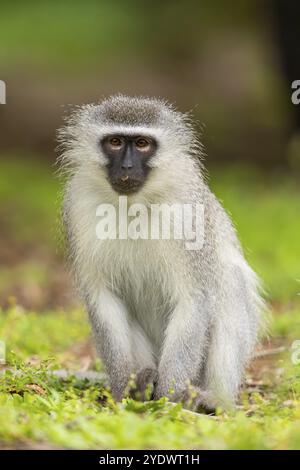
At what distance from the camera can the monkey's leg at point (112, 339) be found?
253 inches

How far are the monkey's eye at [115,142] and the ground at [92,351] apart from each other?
143 cm

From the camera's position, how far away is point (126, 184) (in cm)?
629

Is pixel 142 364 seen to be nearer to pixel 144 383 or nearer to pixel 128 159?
pixel 144 383

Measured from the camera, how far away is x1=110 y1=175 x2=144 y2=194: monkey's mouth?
6.25 m

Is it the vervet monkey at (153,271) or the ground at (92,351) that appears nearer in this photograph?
the ground at (92,351)

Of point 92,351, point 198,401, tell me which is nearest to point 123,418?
point 198,401

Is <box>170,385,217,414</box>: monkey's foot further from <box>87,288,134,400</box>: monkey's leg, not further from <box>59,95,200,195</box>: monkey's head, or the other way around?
<box>59,95,200,195</box>: monkey's head

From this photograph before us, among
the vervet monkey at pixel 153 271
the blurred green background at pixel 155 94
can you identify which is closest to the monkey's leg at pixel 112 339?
the vervet monkey at pixel 153 271

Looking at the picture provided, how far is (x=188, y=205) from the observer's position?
21.3ft

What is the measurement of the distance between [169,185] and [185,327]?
101 centimetres

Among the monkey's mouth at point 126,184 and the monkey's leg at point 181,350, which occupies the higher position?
the monkey's mouth at point 126,184

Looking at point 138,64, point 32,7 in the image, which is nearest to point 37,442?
point 138,64

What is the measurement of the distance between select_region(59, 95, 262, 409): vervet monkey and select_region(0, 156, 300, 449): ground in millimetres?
345

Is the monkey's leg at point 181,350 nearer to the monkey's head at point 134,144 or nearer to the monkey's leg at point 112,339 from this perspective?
the monkey's leg at point 112,339
